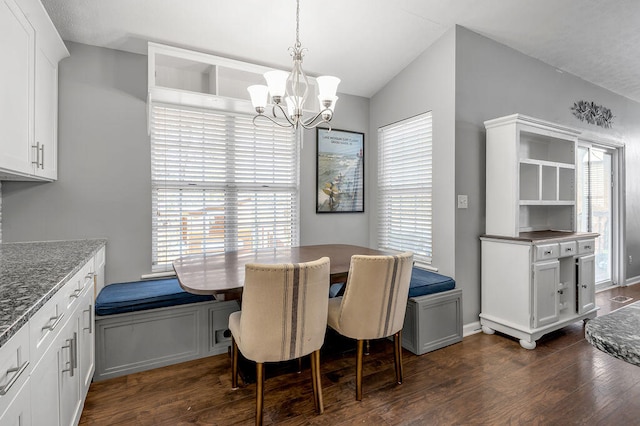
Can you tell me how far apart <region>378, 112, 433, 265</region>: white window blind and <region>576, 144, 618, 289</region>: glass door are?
2.59 metres

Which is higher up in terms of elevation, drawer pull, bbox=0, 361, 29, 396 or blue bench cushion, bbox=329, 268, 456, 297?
drawer pull, bbox=0, 361, 29, 396

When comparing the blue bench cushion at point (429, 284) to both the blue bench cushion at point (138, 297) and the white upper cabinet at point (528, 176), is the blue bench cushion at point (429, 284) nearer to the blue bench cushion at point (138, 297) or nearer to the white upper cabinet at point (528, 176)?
the white upper cabinet at point (528, 176)

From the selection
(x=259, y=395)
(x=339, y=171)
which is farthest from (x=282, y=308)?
(x=339, y=171)

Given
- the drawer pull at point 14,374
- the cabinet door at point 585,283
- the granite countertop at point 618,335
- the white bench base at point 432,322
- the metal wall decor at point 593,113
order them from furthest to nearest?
the metal wall decor at point 593,113
the cabinet door at point 585,283
the white bench base at point 432,322
the drawer pull at point 14,374
the granite countertop at point 618,335

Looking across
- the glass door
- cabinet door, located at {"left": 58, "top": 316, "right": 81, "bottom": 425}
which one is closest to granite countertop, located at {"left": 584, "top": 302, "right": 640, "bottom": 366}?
cabinet door, located at {"left": 58, "top": 316, "right": 81, "bottom": 425}

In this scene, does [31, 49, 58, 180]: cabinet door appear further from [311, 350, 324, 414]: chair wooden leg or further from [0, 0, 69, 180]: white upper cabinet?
[311, 350, 324, 414]: chair wooden leg

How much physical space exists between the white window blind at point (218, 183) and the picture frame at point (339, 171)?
29 cm

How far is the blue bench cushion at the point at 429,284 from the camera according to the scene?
268 cm

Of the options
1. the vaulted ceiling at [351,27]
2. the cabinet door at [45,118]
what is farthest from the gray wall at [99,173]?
the vaulted ceiling at [351,27]

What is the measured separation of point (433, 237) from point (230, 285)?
7.06 feet

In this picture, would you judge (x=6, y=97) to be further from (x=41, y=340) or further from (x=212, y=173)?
(x=212, y=173)

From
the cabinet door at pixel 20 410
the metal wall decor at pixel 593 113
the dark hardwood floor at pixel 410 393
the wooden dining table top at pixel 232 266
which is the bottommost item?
the dark hardwood floor at pixel 410 393

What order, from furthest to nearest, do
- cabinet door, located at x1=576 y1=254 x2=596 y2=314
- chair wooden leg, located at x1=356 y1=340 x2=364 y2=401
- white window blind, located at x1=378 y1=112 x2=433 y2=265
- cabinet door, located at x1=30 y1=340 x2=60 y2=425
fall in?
1. white window blind, located at x1=378 y1=112 x2=433 y2=265
2. cabinet door, located at x1=576 y1=254 x2=596 y2=314
3. chair wooden leg, located at x1=356 y1=340 x2=364 y2=401
4. cabinet door, located at x1=30 y1=340 x2=60 y2=425

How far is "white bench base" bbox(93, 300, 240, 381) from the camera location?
2.23 meters
